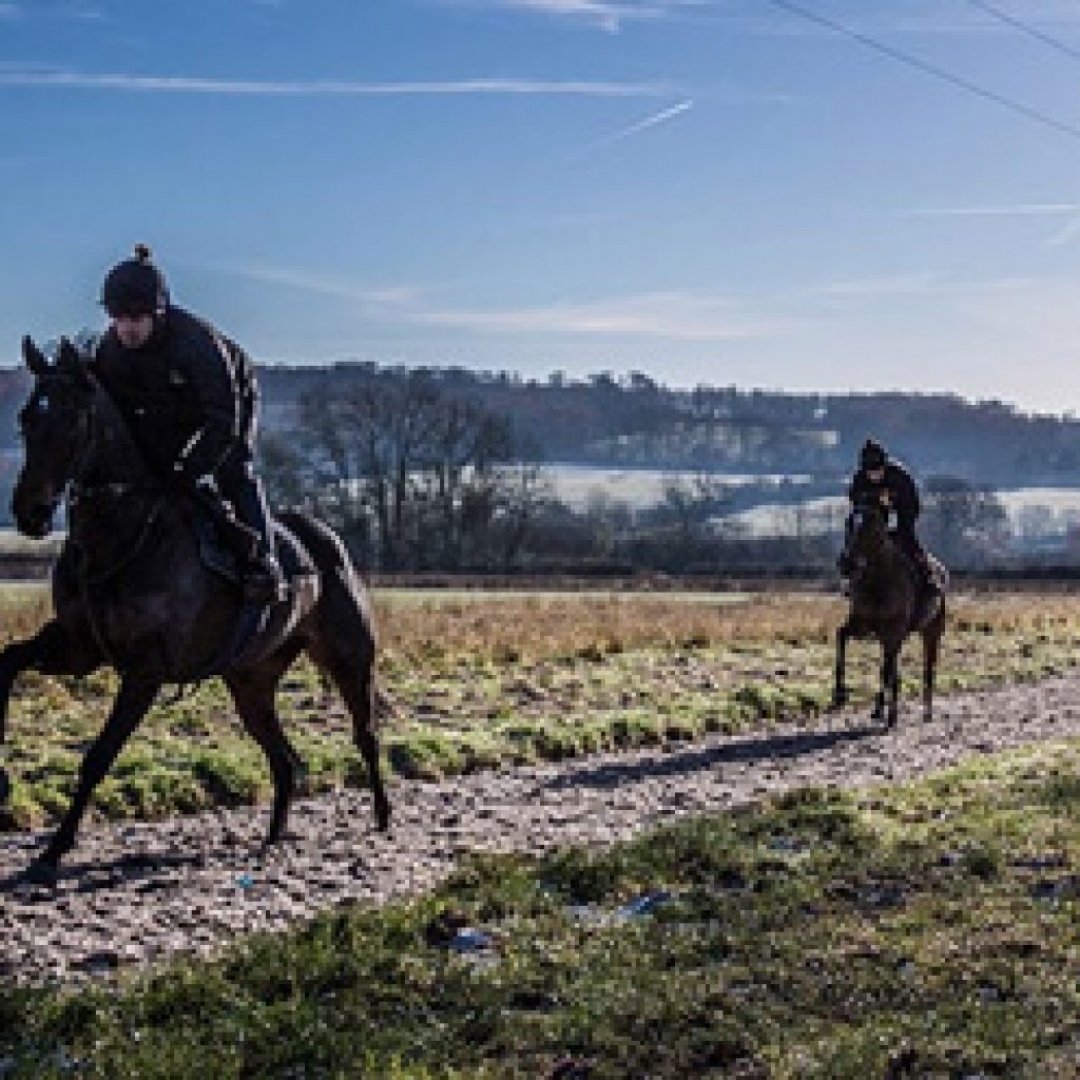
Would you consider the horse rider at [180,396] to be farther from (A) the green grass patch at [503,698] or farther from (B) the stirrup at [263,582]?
(A) the green grass patch at [503,698]

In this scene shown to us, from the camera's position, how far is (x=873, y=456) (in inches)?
784

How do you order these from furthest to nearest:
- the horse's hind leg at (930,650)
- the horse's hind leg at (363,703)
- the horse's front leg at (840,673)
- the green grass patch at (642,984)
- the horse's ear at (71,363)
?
the horse's hind leg at (930,650)
the horse's front leg at (840,673)
the horse's hind leg at (363,703)
the horse's ear at (71,363)
the green grass patch at (642,984)

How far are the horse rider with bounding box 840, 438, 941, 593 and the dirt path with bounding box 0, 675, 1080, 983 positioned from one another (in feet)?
9.32

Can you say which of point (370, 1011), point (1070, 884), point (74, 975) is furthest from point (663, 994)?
point (1070, 884)

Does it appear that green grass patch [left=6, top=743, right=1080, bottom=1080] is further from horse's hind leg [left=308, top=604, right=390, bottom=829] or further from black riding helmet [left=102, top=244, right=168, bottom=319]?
black riding helmet [left=102, top=244, right=168, bottom=319]

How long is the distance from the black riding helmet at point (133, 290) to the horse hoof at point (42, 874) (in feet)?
10.3

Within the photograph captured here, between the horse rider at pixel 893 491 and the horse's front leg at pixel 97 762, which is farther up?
the horse rider at pixel 893 491

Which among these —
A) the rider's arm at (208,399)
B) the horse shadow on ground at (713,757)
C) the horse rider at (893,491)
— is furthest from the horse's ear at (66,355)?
the horse rider at (893,491)

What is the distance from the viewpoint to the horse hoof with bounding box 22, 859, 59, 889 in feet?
29.4

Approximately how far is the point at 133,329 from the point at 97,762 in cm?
249

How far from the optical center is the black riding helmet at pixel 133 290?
9.16m

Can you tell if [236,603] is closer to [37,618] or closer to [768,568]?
[37,618]

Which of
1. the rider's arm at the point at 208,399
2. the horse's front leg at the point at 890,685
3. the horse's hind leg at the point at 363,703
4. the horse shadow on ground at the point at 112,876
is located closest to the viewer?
the horse shadow on ground at the point at 112,876

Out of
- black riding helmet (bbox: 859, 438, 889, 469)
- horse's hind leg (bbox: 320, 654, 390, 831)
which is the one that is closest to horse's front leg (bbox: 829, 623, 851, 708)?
black riding helmet (bbox: 859, 438, 889, 469)
